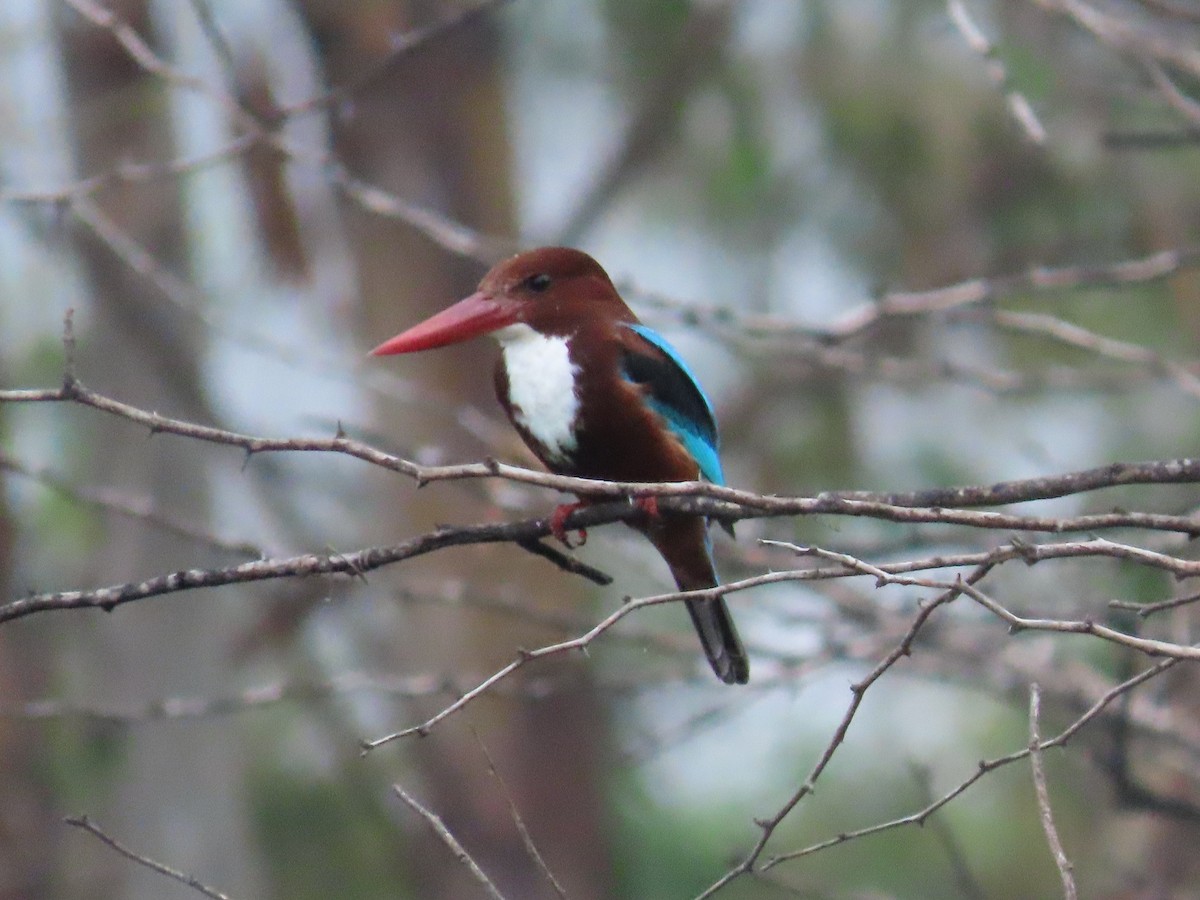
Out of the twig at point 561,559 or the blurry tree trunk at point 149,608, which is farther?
the blurry tree trunk at point 149,608

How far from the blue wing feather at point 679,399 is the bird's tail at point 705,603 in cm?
11

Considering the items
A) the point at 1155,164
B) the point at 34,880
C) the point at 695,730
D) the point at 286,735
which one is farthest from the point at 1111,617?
the point at 286,735

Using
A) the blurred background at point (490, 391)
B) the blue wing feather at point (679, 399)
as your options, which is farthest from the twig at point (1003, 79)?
the blurred background at point (490, 391)

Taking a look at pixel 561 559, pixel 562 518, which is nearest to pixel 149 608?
pixel 562 518

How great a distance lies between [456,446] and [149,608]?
5.57 ft

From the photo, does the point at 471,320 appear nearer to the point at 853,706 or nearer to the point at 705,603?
the point at 705,603

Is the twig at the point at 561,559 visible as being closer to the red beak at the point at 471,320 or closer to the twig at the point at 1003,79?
the red beak at the point at 471,320

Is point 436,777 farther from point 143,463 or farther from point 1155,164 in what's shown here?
point 1155,164

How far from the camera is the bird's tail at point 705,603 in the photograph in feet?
8.87

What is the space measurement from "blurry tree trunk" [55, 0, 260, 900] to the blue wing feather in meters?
4.07

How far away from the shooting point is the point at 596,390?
2.64 metres

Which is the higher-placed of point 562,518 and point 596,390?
point 596,390

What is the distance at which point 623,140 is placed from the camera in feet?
21.9

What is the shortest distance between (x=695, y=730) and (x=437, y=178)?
4.12m
